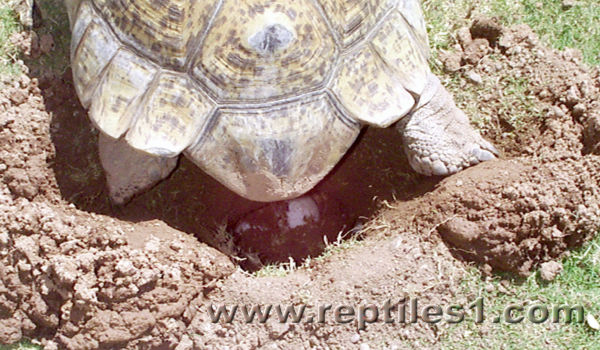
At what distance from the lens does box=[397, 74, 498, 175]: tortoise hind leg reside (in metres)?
3.82

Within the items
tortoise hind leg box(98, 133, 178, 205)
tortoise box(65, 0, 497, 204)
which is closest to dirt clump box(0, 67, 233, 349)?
tortoise hind leg box(98, 133, 178, 205)

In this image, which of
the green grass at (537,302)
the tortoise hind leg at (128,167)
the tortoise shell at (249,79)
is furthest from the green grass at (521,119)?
the tortoise hind leg at (128,167)

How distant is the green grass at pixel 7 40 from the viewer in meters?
4.19

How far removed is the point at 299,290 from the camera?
12.4 ft

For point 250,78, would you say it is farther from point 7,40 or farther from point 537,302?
point 537,302

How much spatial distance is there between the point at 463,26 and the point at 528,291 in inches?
66.5

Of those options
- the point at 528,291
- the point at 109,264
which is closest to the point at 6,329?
the point at 109,264

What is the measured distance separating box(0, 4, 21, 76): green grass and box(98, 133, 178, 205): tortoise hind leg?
0.81 meters

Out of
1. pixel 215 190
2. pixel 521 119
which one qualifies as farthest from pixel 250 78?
pixel 521 119

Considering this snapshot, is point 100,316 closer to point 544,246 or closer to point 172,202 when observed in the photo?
point 172,202

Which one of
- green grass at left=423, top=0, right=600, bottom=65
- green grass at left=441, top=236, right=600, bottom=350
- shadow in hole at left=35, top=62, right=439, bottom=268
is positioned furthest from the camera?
green grass at left=423, top=0, right=600, bottom=65

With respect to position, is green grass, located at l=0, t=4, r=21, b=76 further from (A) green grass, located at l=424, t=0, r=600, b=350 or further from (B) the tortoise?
(A) green grass, located at l=424, t=0, r=600, b=350

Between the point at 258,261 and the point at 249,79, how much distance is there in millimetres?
1309

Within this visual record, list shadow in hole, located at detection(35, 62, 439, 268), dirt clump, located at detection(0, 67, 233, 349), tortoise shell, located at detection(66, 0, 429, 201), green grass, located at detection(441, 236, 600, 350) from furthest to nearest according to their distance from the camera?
shadow in hole, located at detection(35, 62, 439, 268) < green grass, located at detection(441, 236, 600, 350) < dirt clump, located at detection(0, 67, 233, 349) < tortoise shell, located at detection(66, 0, 429, 201)
